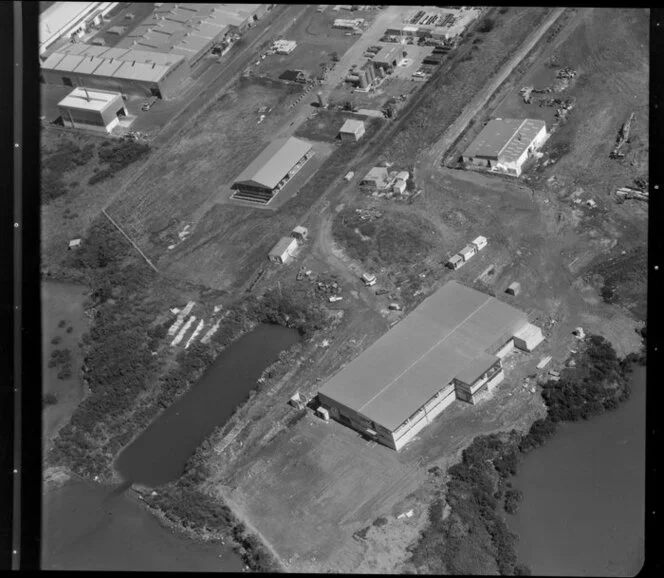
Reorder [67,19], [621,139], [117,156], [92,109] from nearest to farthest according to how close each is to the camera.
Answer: [621,139] → [117,156] → [92,109] → [67,19]

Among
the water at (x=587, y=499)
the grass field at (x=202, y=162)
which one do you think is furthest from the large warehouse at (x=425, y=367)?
the grass field at (x=202, y=162)

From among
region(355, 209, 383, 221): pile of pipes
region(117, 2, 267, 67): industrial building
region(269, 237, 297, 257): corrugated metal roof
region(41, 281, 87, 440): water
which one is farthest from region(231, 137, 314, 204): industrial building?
region(117, 2, 267, 67): industrial building

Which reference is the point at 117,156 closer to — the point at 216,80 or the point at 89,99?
the point at 89,99

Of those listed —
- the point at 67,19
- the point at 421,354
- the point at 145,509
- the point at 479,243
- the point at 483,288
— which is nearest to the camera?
the point at 145,509

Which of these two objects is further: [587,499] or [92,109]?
[92,109]

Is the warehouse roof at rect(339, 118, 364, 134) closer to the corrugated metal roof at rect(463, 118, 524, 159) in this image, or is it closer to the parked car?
the corrugated metal roof at rect(463, 118, 524, 159)

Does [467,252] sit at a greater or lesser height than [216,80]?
greater

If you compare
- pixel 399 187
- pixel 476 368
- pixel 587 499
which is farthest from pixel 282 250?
pixel 587 499

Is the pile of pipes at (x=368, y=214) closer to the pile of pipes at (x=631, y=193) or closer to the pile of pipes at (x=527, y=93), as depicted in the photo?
the pile of pipes at (x=631, y=193)
